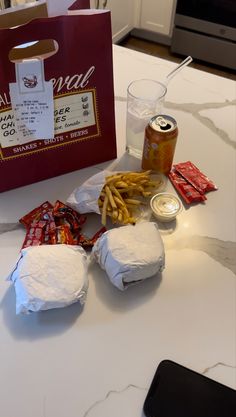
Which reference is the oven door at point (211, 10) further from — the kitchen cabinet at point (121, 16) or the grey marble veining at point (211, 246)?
the grey marble veining at point (211, 246)

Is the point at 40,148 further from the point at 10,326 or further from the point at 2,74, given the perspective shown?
the point at 10,326

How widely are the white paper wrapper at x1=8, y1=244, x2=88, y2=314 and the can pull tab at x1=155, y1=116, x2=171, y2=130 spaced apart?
12.3 inches

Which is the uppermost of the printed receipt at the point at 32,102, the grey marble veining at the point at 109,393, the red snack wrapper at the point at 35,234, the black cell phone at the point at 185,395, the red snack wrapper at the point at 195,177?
the printed receipt at the point at 32,102

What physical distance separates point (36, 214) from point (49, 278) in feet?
0.60

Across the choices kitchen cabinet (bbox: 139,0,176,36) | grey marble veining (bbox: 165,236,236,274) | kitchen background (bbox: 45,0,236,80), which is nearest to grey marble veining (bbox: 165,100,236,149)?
grey marble veining (bbox: 165,236,236,274)

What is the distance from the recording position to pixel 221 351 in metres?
0.62

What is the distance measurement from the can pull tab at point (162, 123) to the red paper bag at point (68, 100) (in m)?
0.11

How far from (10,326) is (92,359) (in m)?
0.14

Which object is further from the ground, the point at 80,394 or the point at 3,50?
the point at 3,50

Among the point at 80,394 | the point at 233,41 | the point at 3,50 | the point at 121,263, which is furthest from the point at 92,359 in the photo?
the point at 233,41

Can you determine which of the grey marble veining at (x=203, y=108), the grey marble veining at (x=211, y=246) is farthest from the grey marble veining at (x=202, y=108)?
the grey marble veining at (x=211, y=246)

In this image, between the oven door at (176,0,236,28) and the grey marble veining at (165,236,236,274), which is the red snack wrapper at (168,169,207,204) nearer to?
the grey marble veining at (165,236,236,274)

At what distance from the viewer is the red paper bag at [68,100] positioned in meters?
0.67

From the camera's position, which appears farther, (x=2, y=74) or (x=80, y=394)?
A: (x=2, y=74)
